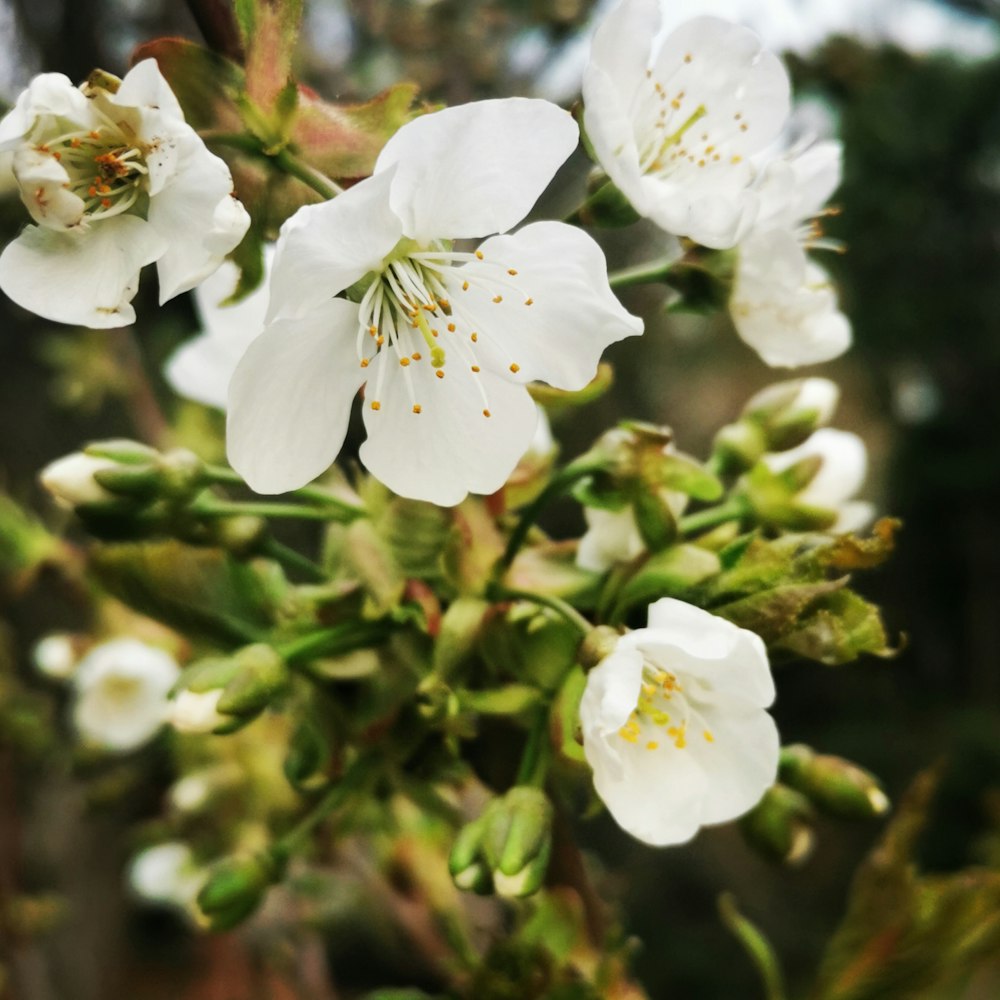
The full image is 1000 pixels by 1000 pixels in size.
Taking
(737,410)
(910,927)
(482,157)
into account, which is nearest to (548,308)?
(482,157)

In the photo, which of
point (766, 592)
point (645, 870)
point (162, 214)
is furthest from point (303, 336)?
point (645, 870)

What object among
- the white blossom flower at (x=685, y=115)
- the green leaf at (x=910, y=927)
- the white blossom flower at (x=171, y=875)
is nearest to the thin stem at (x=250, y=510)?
the white blossom flower at (x=685, y=115)

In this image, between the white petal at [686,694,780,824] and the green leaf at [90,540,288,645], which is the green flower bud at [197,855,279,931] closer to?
the green leaf at [90,540,288,645]

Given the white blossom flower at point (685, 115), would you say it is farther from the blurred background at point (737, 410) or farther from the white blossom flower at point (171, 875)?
the white blossom flower at point (171, 875)

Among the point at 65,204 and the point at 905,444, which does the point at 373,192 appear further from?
the point at 905,444

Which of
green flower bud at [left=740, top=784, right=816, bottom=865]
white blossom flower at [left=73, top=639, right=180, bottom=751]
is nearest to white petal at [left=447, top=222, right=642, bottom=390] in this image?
green flower bud at [left=740, top=784, right=816, bottom=865]

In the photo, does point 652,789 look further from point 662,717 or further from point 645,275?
point 645,275
